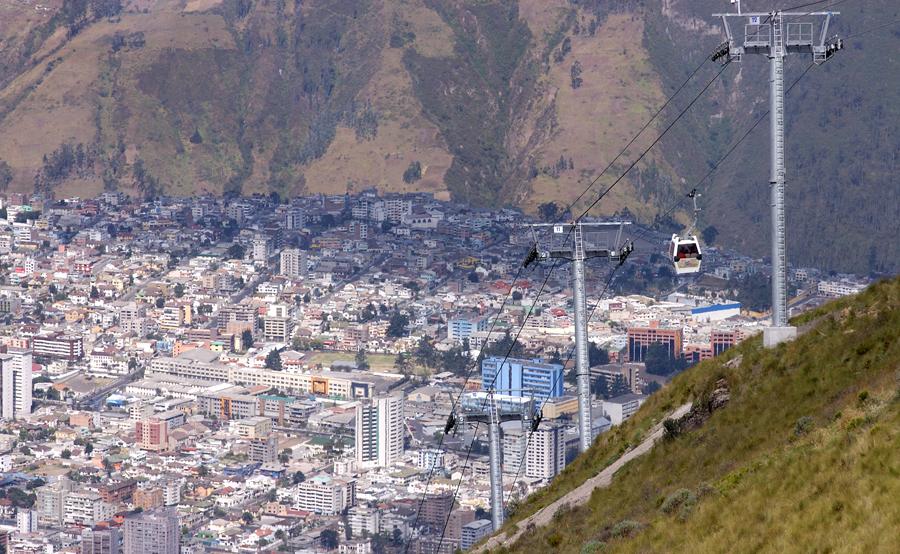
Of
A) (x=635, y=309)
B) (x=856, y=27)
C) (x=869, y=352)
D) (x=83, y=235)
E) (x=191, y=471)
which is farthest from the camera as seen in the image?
(x=856, y=27)

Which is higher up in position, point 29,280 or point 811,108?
point 811,108

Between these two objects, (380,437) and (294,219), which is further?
(294,219)

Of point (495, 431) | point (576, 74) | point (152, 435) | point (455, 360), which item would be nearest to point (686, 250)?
point (495, 431)

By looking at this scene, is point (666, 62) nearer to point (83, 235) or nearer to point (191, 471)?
point (83, 235)

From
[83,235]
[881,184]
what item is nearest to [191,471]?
[83,235]

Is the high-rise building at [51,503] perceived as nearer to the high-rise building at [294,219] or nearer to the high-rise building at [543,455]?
the high-rise building at [543,455]

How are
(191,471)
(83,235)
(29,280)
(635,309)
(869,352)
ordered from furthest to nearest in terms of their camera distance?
(83,235) → (29,280) → (635,309) → (191,471) → (869,352)

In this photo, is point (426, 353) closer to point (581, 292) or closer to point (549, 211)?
point (549, 211)

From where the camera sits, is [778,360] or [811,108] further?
[811,108]
